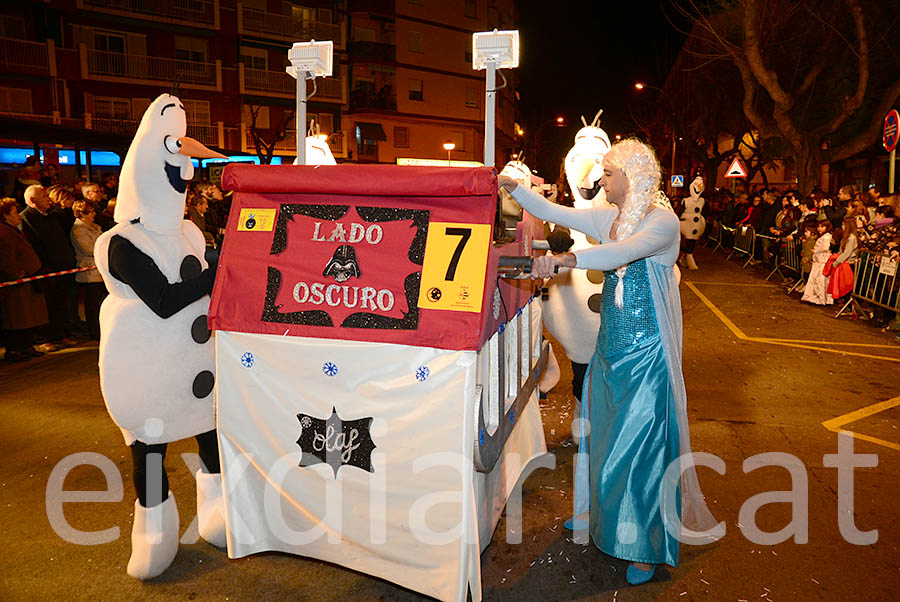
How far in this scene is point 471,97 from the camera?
43219 millimetres

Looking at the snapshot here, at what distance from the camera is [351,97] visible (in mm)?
37938

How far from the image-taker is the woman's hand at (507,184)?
329 centimetres

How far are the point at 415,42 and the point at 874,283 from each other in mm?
35401

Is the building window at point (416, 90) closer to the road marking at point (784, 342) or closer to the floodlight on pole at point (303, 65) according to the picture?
the road marking at point (784, 342)

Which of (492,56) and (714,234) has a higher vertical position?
(492,56)

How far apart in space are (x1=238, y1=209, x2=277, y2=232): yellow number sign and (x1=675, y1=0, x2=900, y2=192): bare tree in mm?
15247

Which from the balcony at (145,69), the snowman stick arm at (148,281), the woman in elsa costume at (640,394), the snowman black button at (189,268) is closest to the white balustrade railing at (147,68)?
the balcony at (145,69)

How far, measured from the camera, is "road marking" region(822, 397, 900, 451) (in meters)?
5.23

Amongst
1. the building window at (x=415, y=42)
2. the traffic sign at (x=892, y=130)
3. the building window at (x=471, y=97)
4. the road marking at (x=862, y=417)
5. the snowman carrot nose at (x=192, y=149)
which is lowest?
the road marking at (x=862, y=417)

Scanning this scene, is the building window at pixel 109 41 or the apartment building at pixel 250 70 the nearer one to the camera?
the apartment building at pixel 250 70

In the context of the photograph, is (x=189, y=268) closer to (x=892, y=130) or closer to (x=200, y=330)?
(x=200, y=330)

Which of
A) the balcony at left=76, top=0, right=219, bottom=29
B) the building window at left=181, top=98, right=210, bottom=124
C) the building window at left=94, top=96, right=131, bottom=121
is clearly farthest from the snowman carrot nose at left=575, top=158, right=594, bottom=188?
the building window at left=181, top=98, right=210, bottom=124

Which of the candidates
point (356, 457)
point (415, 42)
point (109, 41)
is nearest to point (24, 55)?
point (109, 41)

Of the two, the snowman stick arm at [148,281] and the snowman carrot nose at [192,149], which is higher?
the snowman carrot nose at [192,149]
